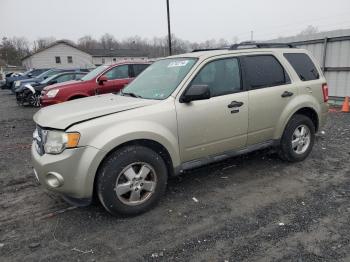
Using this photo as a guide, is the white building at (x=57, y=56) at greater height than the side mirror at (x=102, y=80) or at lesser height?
greater

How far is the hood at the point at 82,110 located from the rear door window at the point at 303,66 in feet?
8.47

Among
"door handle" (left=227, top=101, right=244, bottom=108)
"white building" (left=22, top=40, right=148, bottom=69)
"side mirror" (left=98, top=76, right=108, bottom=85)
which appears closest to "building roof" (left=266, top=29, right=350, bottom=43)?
"side mirror" (left=98, top=76, right=108, bottom=85)

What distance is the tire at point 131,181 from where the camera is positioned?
11.0 feet

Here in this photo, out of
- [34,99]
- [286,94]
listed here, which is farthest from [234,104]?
[34,99]

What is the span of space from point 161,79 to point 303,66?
2.49 metres

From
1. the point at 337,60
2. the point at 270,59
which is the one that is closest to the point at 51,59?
the point at 337,60

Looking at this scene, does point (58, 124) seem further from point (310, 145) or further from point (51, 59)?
point (51, 59)

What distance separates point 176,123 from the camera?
3756 mm

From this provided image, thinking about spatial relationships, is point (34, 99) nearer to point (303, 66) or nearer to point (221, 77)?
point (221, 77)

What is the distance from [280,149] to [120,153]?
9.31ft

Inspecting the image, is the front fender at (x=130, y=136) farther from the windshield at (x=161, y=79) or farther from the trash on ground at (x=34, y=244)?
the trash on ground at (x=34, y=244)

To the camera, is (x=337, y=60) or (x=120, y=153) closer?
(x=120, y=153)

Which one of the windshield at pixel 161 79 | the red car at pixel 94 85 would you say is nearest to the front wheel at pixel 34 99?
the red car at pixel 94 85

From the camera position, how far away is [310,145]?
5.32 m
